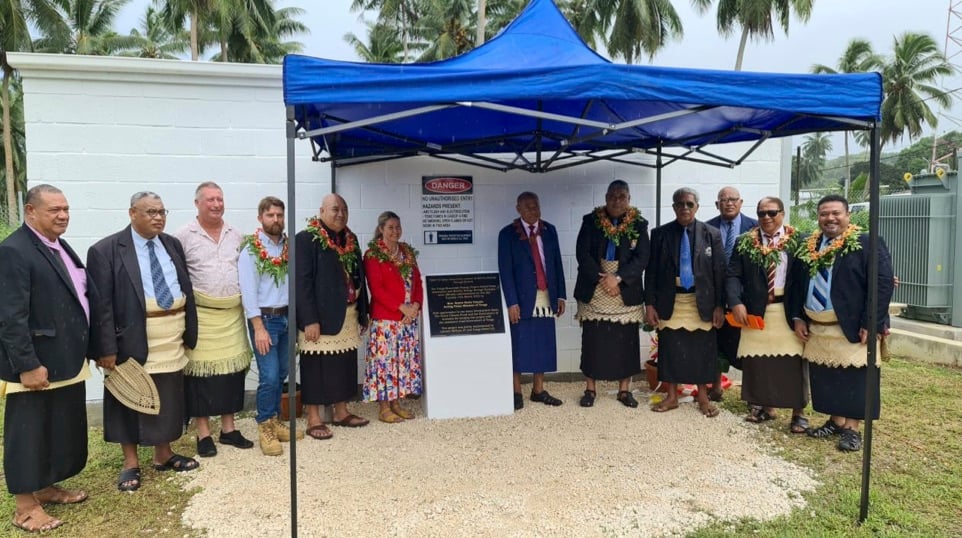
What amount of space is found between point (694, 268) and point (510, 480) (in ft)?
7.15

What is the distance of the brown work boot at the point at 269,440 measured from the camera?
396 centimetres

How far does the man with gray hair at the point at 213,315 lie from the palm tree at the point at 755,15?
1958 centimetres

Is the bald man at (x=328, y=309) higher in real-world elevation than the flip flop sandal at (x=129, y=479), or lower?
higher

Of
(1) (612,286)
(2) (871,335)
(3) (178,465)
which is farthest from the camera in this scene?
(1) (612,286)

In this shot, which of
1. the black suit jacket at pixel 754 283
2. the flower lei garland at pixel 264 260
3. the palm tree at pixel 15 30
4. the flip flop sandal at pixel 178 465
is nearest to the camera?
the flip flop sandal at pixel 178 465

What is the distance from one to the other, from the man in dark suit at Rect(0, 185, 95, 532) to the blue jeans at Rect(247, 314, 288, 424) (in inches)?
42.7

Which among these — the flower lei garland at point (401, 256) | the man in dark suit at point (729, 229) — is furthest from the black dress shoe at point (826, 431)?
the flower lei garland at point (401, 256)

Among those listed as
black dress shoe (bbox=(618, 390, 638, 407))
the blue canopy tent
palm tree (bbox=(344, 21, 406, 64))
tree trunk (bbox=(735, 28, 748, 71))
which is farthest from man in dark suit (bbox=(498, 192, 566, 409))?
Result: palm tree (bbox=(344, 21, 406, 64))

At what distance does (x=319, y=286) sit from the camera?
4.11m

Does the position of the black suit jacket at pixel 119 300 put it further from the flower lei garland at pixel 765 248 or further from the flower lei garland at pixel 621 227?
the flower lei garland at pixel 765 248

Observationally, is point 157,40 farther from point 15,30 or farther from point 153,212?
point 153,212

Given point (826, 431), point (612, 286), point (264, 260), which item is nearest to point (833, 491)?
point (826, 431)

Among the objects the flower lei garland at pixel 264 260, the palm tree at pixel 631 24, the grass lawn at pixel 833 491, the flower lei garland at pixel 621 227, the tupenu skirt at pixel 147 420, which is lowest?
the grass lawn at pixel 833 491

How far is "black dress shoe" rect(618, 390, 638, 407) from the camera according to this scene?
4.93 m
